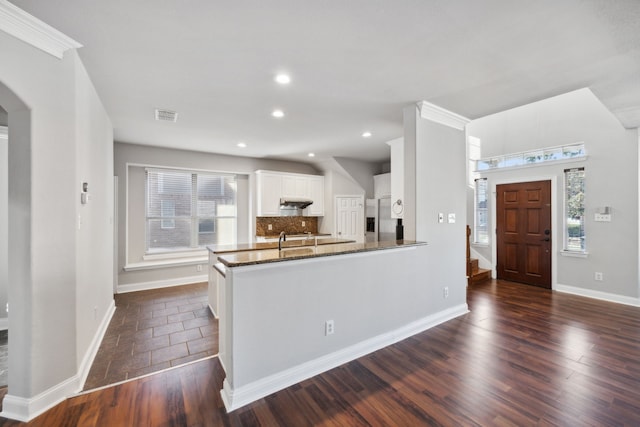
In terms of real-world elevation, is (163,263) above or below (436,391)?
above

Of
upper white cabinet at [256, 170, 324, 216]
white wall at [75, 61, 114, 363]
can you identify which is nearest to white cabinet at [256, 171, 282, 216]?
upper white cabinet at [256, 170, 324, 216]

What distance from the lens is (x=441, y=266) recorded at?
331 centimetres

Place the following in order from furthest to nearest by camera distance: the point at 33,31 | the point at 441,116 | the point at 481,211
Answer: the point at 481,211 → the point at 441,116 → the point at 33,31

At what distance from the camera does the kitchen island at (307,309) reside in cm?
193

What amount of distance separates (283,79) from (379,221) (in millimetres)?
4241

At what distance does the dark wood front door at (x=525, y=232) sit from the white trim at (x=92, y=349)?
633 cm

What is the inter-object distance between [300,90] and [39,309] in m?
2.70

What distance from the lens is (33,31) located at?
1.69m

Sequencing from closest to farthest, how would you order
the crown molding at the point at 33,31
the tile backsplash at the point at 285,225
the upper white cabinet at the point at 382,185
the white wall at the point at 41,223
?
the crown molding at the point at 33,31
the white wall at the point at 41,223
the upper white cabinet at the point at 382,185
the tile backsplash at the point at 285,225

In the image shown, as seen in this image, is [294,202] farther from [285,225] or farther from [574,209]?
[574,209]

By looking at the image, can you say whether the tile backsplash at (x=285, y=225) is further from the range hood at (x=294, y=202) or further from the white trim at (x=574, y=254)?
the white trim at (x=574, y=254)

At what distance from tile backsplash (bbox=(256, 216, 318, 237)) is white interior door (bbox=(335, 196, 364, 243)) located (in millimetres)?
822

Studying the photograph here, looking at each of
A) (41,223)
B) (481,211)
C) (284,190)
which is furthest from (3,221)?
(481,211)

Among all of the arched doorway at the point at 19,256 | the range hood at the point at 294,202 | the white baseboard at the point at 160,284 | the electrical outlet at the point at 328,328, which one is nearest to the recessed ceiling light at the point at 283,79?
the arched doorway at the point at 19,256
